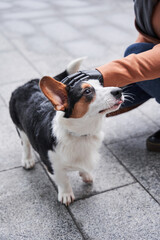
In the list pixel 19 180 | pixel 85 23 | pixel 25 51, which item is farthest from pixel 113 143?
pixel 85 23

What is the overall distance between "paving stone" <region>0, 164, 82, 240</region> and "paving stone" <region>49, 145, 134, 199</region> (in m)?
0.20

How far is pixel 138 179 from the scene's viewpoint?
2.71 metres

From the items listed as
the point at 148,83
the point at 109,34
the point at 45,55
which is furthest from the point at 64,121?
the point at 109,34

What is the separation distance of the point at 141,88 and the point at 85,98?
1197 mm

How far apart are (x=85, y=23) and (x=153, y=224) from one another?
14.4 ft

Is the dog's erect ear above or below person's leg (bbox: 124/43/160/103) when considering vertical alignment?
above

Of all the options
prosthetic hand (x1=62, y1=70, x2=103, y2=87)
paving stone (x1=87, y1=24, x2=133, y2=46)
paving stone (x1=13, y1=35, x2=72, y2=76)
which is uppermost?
prosthetic hand (x1=62, y1=70, x2=103, y2=87)

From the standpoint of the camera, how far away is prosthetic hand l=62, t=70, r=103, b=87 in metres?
1.93

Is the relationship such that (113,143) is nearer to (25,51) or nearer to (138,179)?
(138,179)

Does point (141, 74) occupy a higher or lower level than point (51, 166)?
higher

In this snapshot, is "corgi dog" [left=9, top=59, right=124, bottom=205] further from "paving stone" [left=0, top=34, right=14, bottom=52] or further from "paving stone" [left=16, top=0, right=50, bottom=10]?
"paving stone" [left=16, top=0, right=50, bottom=10]

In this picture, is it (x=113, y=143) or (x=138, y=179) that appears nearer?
(x=138, y=179)

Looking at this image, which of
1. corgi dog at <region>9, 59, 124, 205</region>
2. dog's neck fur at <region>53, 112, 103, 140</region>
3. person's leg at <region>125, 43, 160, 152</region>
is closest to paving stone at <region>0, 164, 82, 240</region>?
corgi dog at <region>9, 59, 124, 205</region>

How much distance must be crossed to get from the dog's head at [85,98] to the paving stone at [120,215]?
33.7 inches
